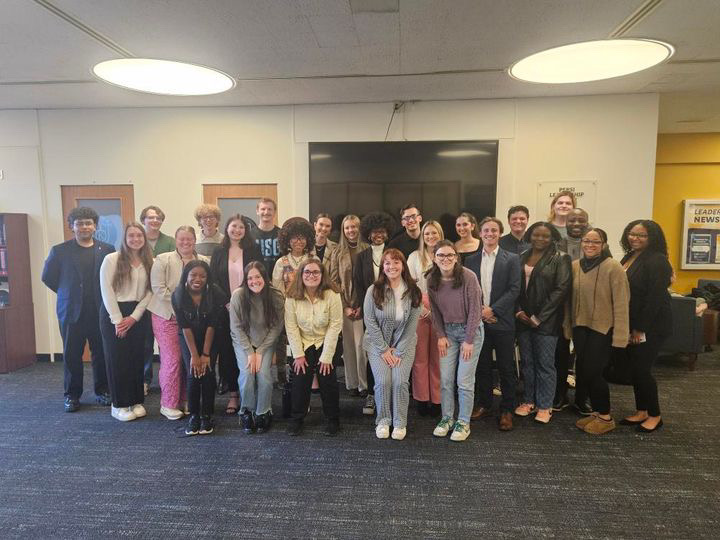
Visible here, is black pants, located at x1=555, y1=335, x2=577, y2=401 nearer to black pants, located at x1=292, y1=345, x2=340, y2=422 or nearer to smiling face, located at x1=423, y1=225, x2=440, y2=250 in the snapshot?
smiling face, located at x1=423, y1=225, x2=440, y2=250

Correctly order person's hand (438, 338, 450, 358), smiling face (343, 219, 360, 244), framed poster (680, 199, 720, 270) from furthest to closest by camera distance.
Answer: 1. framed poster (680, 199, 720, 270)
2. smiling face (343, 219, 360, 244)
3. person's hand (438, 338, 450, 358)

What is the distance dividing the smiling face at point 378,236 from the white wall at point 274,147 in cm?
154

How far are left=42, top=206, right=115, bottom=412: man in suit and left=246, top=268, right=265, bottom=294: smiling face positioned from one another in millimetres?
1525

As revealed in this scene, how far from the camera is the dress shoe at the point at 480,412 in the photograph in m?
3.15

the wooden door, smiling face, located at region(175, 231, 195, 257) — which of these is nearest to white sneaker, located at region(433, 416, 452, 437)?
smiling face, located at region(175, 231, 195, 257)

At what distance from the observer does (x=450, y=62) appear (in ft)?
10.9

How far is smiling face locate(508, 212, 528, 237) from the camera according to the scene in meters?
3.46

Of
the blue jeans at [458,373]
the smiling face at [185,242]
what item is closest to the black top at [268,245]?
the smiling face at [185,242]

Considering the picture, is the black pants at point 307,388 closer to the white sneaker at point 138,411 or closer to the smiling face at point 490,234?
the white sneaker at point 138,411

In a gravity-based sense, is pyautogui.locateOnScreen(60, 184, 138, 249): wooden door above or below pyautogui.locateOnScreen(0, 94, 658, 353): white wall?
below

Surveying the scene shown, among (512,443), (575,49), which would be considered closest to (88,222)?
(512,443)

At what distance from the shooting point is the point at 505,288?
9.68 ft

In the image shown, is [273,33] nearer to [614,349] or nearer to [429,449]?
[429,449]

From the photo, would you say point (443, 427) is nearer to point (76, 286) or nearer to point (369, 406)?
point (369, 406)
